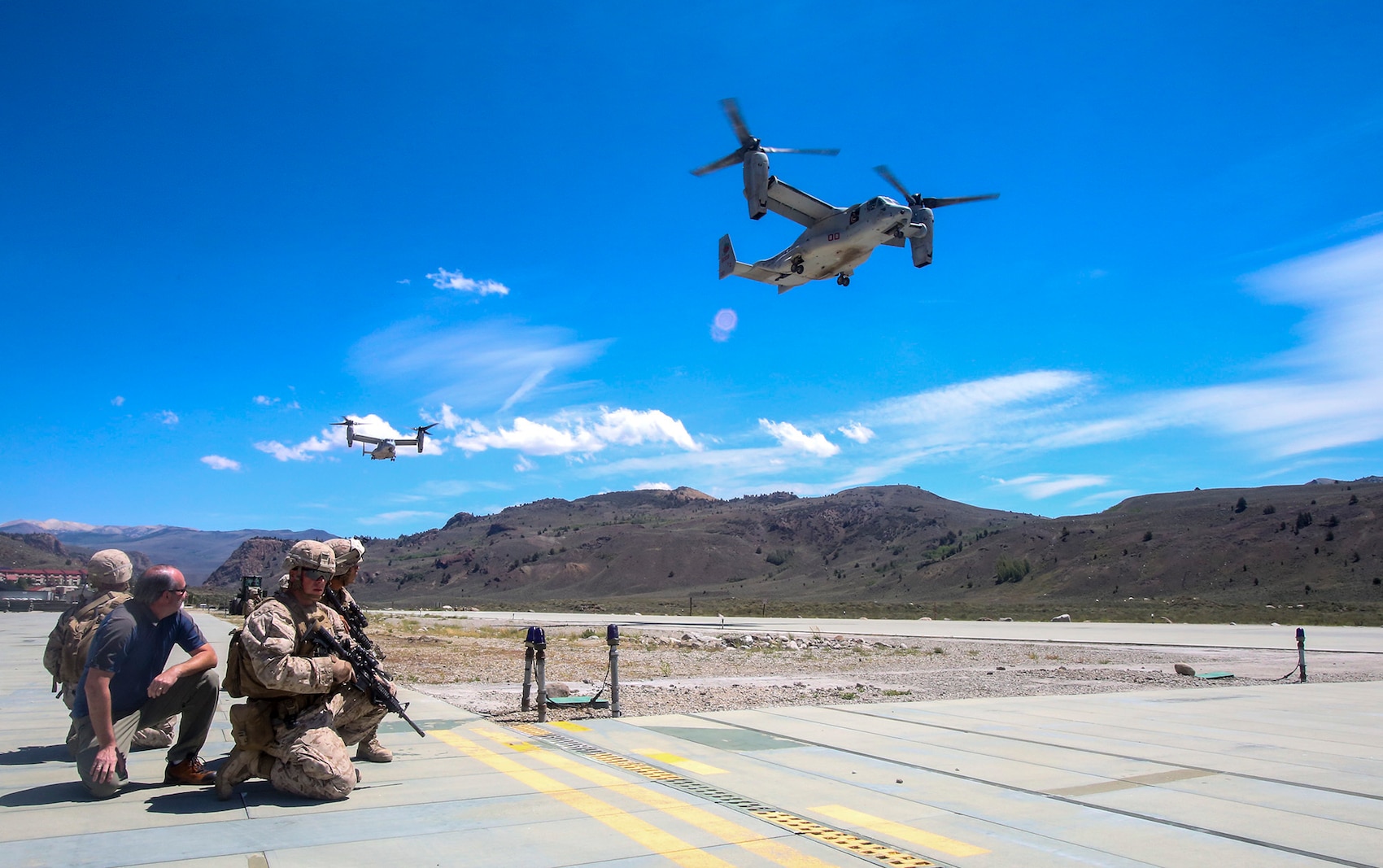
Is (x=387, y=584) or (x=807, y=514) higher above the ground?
(x=807, y=514)

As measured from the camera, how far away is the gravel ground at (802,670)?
13391 mm

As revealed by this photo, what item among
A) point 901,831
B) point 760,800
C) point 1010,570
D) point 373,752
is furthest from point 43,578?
point 901,831

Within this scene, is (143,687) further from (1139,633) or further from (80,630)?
(1139,633)

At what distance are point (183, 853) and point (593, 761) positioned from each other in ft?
11.5

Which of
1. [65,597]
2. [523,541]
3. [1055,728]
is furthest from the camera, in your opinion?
[523,541]

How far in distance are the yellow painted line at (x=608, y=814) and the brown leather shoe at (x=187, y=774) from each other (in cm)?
215

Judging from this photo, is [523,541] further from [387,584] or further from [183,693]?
[183,693]

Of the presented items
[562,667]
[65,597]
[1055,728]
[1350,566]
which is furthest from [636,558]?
[1055,728]

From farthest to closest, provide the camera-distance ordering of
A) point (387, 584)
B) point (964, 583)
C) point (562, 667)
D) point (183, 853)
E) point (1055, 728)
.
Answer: point (387, 584) → point (964, 583) → point (562, 667) → point (1055, 728) → point (183, 853)

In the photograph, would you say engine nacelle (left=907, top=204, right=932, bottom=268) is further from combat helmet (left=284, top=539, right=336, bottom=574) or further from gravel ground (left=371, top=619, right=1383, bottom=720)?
combat helmet (left=284, top=539, right=336, bottom=574)

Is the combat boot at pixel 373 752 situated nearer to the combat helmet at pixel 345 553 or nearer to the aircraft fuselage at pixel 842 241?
the combat helmet at pixel 345 553

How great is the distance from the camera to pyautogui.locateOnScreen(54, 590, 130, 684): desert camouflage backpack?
23.1 feet

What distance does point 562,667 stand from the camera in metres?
18.9

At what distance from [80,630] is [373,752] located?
8.08ft
